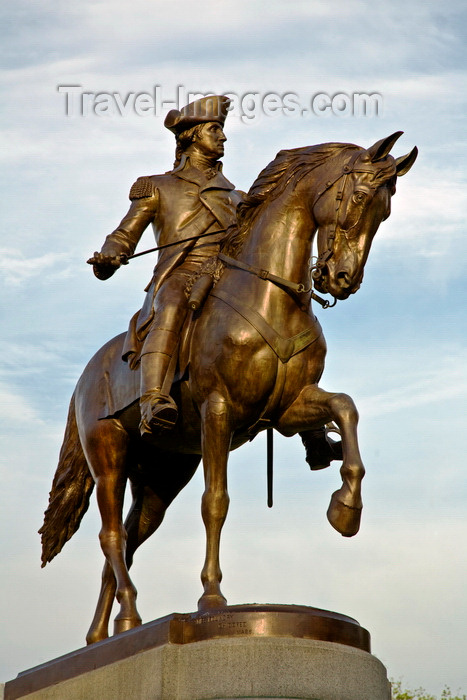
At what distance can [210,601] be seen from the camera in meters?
12.4

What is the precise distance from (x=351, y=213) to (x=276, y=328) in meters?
1.20

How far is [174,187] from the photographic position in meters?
14.9

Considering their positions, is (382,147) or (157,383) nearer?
(382,147)

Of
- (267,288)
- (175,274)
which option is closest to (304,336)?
(267,288)

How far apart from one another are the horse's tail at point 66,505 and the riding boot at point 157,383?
2.05 m

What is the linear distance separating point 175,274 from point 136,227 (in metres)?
0.84

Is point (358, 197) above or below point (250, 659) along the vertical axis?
above

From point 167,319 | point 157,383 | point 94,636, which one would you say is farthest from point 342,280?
point 94,636

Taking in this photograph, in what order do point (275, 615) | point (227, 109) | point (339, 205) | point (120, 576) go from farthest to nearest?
point (227, 109) → point (120, 576) → point (339, 205) → point (275, 615)

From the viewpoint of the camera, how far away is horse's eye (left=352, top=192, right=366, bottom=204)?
12844mm

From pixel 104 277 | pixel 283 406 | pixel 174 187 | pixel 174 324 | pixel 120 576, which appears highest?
pixel 174 187

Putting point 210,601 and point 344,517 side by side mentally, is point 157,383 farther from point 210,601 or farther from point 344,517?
point 344,517

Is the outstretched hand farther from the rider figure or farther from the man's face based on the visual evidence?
the man's face

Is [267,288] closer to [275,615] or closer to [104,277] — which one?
[104,277]
